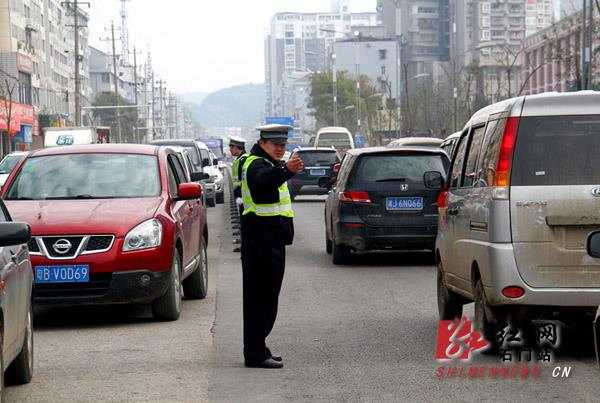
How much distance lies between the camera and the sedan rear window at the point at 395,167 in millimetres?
17609

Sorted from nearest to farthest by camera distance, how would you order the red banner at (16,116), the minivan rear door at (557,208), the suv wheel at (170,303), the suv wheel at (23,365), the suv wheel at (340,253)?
the suv wheel at (23,365)
the minivan rear door at (557,208)
the suv wheel at (170,303)
the suv wheel at (340,253)
the red banner at (16,116)

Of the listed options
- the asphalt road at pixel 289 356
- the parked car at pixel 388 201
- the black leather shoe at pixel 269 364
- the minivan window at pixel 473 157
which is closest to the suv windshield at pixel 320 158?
the parked car at pixel 388 201

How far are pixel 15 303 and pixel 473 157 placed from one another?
3.96 metres

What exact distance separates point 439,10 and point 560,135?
532 feet

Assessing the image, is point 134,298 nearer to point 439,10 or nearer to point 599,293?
point 599,293

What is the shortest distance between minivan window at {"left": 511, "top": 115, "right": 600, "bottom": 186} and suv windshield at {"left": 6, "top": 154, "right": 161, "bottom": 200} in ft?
14.9

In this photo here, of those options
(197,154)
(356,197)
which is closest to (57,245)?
(356,197)

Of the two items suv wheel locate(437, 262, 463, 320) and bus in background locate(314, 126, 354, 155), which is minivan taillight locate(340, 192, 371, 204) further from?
bus in background locate(314, 126, 354, 155)

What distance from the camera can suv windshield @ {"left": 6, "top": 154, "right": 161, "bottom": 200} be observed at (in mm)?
12359

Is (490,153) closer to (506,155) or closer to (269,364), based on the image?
(506,155)

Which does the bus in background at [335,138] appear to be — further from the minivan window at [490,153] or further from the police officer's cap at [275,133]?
the police officer's cap at [275,133]

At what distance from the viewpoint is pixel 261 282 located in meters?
9.33

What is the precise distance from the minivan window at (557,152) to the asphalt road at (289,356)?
128 cm

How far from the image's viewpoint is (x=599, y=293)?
8742 millimetres
